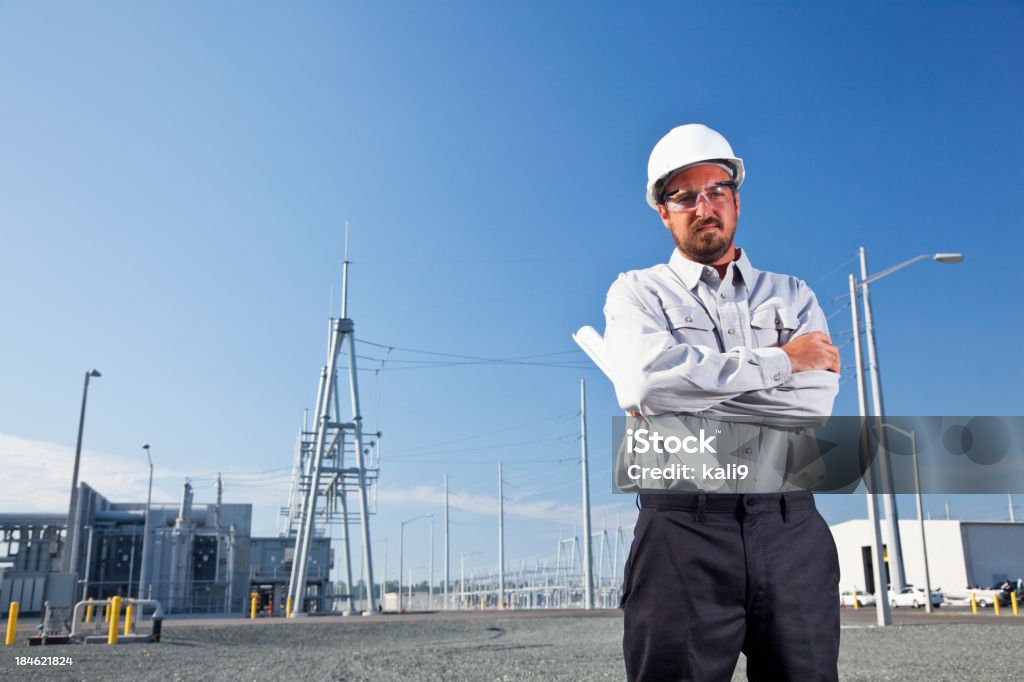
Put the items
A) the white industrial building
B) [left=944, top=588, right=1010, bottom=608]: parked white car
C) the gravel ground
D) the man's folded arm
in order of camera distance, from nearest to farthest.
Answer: the man's folded arm
the gravel ground
[left=944, top=588, right=1010, bottom=608]: parked white car
the white industrial building

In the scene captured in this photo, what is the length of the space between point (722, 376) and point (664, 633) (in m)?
0.60

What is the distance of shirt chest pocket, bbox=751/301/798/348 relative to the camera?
210cm

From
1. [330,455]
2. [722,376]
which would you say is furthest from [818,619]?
[330,455]

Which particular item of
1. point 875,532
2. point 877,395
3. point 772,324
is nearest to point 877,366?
point 877,395

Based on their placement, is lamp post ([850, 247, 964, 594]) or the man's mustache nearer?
the man's mustache

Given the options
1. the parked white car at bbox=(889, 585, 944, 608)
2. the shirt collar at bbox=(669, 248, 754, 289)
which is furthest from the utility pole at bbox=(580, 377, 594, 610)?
the shirt collar at bbox=(669, 248, 754, 289)

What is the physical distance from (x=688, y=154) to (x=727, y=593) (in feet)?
3.58

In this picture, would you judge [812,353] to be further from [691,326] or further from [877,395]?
[877,395]

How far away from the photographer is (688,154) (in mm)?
2104

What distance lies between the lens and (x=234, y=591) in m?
47.0

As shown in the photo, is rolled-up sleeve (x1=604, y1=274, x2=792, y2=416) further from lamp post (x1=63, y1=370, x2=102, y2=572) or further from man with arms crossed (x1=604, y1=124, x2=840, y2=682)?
lamp post (x1=63, y1=370, x2=102, y2=572)

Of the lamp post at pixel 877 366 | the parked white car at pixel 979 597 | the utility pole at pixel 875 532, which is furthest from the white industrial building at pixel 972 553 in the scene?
the utility pole at pixel 875 532

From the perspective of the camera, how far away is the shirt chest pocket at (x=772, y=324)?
2.10 m

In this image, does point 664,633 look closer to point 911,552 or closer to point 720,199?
point 720,199
